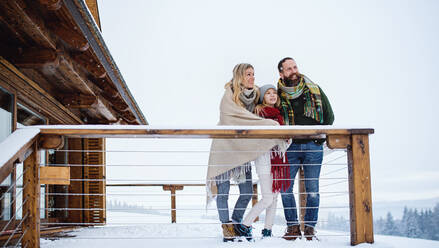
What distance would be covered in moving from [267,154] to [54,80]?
9.77 feet

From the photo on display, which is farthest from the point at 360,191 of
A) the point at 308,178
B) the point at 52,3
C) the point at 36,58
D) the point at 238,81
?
the point at 36,58

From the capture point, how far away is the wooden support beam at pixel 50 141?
2.73 metres

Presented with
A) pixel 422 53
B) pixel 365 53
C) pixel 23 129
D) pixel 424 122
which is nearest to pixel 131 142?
pixel 23 129

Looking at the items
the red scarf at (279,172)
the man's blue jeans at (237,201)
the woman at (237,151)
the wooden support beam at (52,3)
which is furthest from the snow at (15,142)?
the red scarf at (279,172)

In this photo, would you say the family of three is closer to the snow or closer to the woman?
the woman

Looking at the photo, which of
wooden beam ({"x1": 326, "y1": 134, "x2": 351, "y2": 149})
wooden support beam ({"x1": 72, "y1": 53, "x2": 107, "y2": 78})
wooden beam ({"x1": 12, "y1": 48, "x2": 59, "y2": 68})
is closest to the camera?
wooden beam ({"x1": 326, "y1": 134, "x2": 351, "y2": 149})

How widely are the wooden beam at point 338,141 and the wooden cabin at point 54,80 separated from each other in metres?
1.57

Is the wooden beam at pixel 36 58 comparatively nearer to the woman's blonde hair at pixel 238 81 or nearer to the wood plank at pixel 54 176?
the wood plank at pixel 54 176

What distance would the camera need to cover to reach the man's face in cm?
350

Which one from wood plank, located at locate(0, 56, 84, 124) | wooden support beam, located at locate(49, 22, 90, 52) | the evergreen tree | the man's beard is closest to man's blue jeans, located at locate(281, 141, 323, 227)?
the man's beard

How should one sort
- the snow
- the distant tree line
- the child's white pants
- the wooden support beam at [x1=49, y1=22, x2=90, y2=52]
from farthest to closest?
1. the distant tree line
2. the wooden support beam at [x1=49, y1=22, x2=90, y2=52]
3. the child's white pants
4. the snow

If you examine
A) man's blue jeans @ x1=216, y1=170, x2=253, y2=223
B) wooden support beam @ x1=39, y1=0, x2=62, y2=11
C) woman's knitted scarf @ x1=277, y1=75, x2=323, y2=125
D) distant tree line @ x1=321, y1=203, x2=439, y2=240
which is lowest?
distant tree line @ x1=321, y1=203, x2=439, y2=240

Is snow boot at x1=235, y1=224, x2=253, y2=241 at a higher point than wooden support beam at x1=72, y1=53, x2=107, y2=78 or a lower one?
lower

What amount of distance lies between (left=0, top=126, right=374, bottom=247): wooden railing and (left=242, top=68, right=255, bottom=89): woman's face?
2.08 feet
